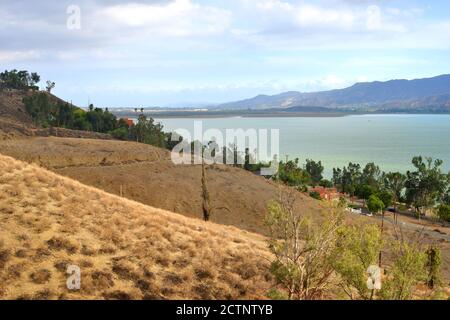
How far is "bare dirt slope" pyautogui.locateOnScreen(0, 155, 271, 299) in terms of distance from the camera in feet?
55.7

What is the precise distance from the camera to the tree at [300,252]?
1555 cm

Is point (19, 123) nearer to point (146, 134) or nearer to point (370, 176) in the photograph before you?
point (146, 134)

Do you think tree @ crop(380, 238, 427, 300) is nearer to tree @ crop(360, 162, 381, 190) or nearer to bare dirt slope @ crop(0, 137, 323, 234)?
bare dirt slope @ crop(0, 137, 323, 234)

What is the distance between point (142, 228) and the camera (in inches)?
909

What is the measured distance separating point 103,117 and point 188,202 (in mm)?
66688

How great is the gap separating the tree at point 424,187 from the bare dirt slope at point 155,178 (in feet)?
131

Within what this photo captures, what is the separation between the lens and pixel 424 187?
9388 cm

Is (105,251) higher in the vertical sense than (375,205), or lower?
higher

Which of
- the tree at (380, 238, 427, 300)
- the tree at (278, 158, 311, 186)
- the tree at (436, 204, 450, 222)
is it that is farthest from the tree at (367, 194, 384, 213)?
the tree at (380, 238, 427, 300)

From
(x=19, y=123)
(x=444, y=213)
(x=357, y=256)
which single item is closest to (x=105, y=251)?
(x=357, y=256)

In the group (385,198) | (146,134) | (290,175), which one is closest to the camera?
(290,175)

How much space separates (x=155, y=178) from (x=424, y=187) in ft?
195

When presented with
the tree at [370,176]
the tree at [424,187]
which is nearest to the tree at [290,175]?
the tree at [370,176]
